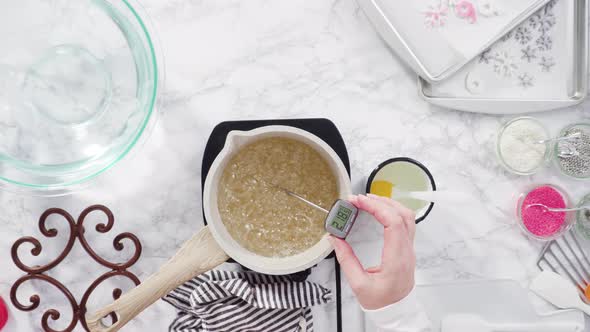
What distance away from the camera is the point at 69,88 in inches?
37.7

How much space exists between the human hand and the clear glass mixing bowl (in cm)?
40

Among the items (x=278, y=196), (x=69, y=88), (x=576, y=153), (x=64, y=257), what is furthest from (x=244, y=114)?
(x=576, y=153)

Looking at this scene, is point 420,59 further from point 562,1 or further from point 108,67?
point 108,67

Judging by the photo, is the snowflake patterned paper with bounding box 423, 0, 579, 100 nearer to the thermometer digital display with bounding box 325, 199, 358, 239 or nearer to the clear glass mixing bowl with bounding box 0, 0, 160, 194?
the thermometer digital display with bounding box 325, 199, 358, 239

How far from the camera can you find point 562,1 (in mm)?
1021

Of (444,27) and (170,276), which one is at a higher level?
(444,27)

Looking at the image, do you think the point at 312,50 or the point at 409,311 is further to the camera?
the point at 312,50

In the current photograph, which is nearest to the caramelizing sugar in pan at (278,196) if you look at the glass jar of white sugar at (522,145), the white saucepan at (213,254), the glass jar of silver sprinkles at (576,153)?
the white saucepan at (213,254)

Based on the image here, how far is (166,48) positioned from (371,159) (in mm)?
431

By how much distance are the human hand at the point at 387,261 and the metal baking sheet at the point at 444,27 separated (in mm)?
321

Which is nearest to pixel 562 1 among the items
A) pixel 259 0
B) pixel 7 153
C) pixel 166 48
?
pixel 259 0

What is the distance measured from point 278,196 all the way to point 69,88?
0.42 metres

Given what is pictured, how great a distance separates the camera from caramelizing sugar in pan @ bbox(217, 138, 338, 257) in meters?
0.88

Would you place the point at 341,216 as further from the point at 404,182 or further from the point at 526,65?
the point at 526,65
